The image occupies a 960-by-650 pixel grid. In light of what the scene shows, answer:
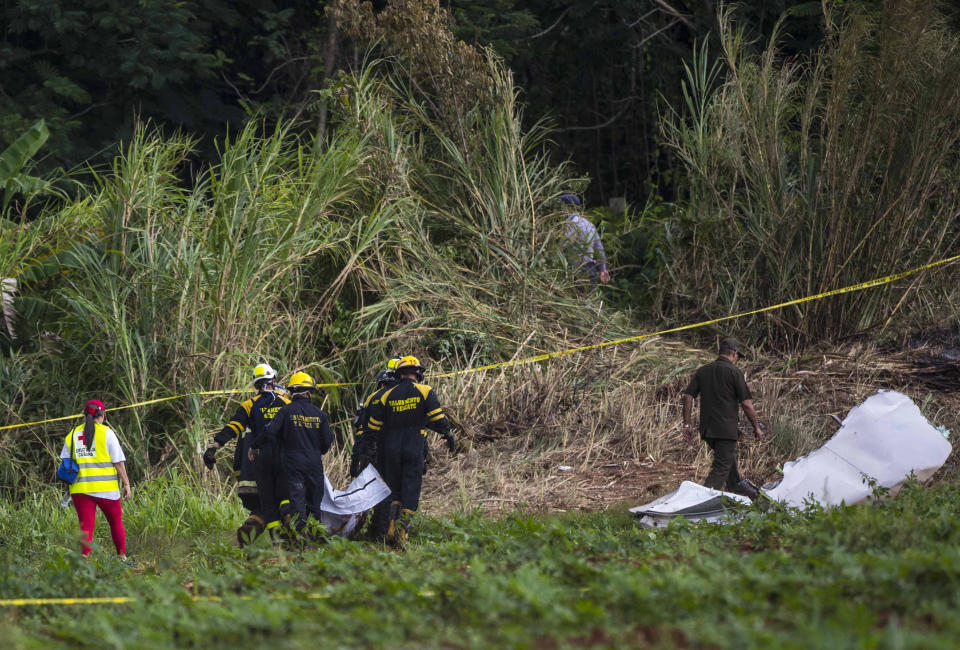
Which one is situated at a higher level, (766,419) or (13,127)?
(13,127)

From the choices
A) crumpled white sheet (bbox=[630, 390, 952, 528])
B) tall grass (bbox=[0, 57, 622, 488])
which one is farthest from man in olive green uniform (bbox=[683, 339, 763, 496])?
tall grass (bbox=[0, 57, 622, 488])

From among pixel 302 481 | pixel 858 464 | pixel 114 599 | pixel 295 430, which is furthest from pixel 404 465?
pixel 858 464

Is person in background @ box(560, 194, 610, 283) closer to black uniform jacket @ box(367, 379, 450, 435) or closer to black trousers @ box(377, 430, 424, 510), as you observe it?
black uniform jacket @ box(367, 379, 450, 435)

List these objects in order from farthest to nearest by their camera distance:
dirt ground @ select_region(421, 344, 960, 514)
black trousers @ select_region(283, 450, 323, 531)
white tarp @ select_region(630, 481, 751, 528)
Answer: dirt ground @ select_region(421, 344, 960, 514), black trousers @ select_region(283, 450, 323, 531), white tarp @ select_region(630, 481, 751, 528)

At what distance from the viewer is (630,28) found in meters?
18.7

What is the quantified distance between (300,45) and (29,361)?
1120 cm

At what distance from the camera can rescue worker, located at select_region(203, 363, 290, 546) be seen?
9125 millimetres

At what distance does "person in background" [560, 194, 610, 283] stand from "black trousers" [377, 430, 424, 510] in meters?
5.38

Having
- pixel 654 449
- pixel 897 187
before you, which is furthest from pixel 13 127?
pixel 897 187

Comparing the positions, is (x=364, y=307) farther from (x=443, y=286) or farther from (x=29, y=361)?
(x=29, y=361)

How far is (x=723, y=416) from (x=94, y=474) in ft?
18.2

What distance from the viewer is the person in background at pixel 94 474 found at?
9.15 m

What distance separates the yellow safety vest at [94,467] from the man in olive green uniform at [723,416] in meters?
5.14

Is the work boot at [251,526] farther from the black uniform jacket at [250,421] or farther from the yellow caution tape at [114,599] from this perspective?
the yellow caution tape at [114,599]
